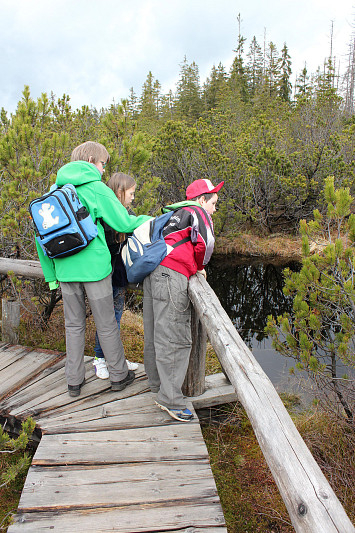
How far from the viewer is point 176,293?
7.61 feet

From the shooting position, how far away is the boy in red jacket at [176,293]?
2.33 metres

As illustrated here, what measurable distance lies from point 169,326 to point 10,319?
2.24 m

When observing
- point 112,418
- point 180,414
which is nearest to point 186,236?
point 180,414

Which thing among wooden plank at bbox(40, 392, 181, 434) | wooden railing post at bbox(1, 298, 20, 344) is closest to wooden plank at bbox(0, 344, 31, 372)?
wooden railing post at bbox(1, 298, 20, 344)

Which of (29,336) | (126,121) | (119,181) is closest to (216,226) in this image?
(126,121)

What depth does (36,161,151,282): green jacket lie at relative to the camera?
2.33 m

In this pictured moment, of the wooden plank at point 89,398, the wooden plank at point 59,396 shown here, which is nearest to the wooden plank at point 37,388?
the wooden plank at point 59,396

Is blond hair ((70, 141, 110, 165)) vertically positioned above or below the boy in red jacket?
above

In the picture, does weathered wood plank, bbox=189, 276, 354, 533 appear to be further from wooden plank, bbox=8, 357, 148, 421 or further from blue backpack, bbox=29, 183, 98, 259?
wooden plank, bbox=8, 357, 148, 421

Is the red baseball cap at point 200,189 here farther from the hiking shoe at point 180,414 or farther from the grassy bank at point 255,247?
the grassy bank at point 255,247

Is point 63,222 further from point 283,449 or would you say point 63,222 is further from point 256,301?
point 256,301

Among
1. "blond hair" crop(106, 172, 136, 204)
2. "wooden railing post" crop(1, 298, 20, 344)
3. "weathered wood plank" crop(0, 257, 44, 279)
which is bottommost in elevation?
"wooden railing post" crop(1, 298, 20, 344)

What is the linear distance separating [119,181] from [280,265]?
8.97 m

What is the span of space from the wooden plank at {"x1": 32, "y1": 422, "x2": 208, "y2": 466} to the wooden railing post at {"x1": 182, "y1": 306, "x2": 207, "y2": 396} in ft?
1.57
